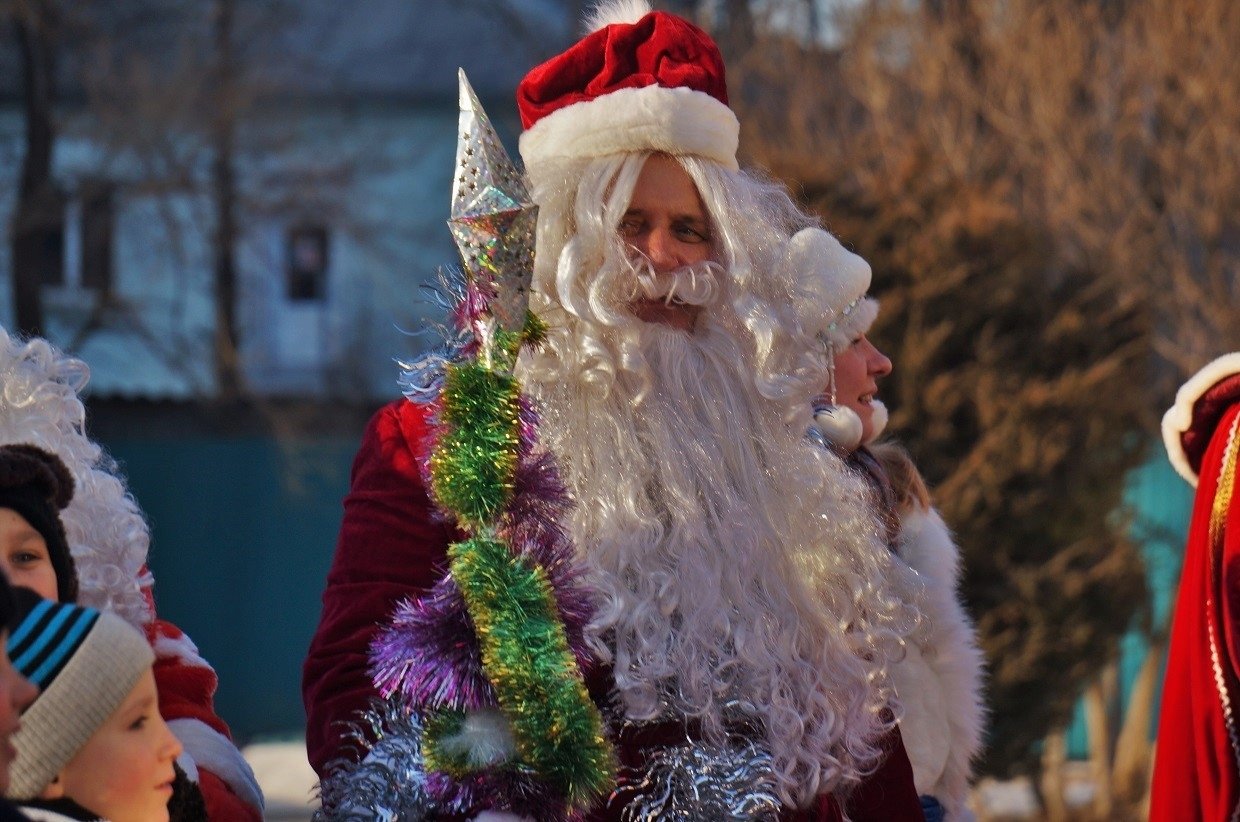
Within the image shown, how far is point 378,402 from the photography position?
1600cm

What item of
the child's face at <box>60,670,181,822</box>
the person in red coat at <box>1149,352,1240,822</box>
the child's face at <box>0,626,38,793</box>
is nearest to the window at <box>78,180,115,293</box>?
the person in red coat at <box>1149,352,1240,822</box>

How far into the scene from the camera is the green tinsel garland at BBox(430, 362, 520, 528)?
257 centimetres

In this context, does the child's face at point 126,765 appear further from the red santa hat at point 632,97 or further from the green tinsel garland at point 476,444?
the red santa hat at point 632,97

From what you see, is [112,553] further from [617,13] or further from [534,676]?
[617,13]

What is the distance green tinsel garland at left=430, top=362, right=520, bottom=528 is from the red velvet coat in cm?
19

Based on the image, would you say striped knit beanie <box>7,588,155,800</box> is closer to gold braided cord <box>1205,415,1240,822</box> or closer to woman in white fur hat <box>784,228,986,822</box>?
woman in white fur hat <box>784,228,986,822</box>

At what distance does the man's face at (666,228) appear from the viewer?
304 cm

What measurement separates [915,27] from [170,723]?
860 centimetres

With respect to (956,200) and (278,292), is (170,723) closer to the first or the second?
(956,200)

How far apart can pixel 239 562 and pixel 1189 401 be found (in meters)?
10.2

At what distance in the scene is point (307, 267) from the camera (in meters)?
21.0

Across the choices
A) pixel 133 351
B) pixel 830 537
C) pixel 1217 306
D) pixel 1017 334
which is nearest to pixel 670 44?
pixel 830 537

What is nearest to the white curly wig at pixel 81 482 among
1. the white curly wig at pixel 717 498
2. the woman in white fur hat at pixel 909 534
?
the white curly wig at pixel 717 498

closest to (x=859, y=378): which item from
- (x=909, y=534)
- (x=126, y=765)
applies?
(x=909, y=534)
